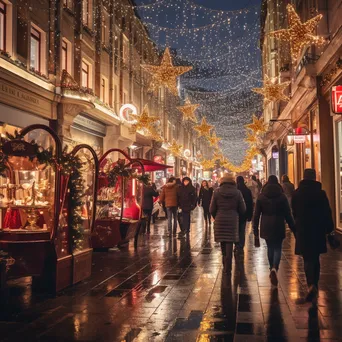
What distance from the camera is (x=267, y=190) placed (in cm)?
828

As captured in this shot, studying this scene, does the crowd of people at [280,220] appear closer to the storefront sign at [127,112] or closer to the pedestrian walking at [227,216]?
the pedestrian walking at [227,216]

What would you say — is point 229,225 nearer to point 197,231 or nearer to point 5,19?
point 197,231

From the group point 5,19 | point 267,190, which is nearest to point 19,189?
point 267,190

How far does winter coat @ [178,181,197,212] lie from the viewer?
15195mm

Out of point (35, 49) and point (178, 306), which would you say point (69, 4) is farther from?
point (178, 306)

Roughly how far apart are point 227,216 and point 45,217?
350 cm

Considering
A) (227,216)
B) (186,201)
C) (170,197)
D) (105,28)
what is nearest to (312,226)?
(227,216)

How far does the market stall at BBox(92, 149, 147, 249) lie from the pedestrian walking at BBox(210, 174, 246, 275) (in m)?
3.52

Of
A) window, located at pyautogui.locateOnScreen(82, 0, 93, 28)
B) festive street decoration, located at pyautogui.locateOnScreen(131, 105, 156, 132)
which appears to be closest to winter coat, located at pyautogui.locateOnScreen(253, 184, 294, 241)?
window, located at pyautogui.locateOnScreen(82, 0, 93, 28)

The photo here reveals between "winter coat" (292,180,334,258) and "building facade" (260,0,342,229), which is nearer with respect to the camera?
"winter coat" (292,180,334,258)

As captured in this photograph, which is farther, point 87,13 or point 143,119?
point 143,119

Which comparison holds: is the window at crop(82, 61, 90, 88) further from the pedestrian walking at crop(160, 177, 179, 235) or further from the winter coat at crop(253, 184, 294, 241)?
the winter coat at crop(253, 184, 294, 241)

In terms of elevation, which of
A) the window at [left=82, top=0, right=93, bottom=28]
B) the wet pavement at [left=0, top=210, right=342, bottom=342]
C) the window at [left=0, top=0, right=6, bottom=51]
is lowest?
the wet pavement at [left=0, top=210, right=342, bottom=342]

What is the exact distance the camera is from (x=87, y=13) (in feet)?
69.1
